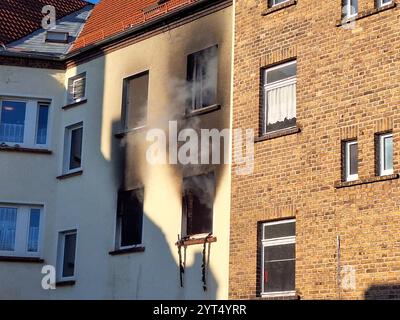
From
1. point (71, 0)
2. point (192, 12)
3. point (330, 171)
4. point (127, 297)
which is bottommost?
point (127, 297)

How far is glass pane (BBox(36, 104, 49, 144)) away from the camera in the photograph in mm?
29047

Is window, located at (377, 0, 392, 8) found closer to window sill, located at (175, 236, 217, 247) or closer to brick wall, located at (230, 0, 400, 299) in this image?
brick wall, located at (230, 0, 400, 299)

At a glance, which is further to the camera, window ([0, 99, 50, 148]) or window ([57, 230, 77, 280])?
window ([0, 99, 50, 148])

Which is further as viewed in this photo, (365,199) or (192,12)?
(192,12)

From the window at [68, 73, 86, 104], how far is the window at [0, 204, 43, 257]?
3.22 meters

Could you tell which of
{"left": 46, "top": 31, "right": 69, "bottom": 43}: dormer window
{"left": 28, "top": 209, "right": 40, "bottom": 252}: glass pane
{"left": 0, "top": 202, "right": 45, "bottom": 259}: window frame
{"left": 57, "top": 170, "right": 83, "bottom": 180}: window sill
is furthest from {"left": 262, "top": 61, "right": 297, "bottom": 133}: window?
{"left": 46, "top": 31, "right": 69, "bottom": 43}: dormer window

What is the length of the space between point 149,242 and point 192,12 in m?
5.69

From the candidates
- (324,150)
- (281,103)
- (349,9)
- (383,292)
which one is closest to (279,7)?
(349,9)

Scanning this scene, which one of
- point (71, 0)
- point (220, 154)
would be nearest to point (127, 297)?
point (220, 154)

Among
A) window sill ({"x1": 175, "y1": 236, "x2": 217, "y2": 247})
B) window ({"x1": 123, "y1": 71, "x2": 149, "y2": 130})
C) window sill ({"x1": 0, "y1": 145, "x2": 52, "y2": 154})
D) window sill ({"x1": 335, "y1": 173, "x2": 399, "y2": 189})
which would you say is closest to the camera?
window sill ({"x1": 335, "y1": 173, "x2": 399, "y2": 189})

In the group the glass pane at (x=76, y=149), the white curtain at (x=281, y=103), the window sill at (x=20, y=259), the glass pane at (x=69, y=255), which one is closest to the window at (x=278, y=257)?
the white curtain at (x=281, y=103)

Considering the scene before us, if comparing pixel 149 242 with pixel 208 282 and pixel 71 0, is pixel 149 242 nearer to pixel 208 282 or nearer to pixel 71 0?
pixel 208 282

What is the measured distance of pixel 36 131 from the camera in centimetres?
2902

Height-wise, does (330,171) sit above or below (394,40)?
below
